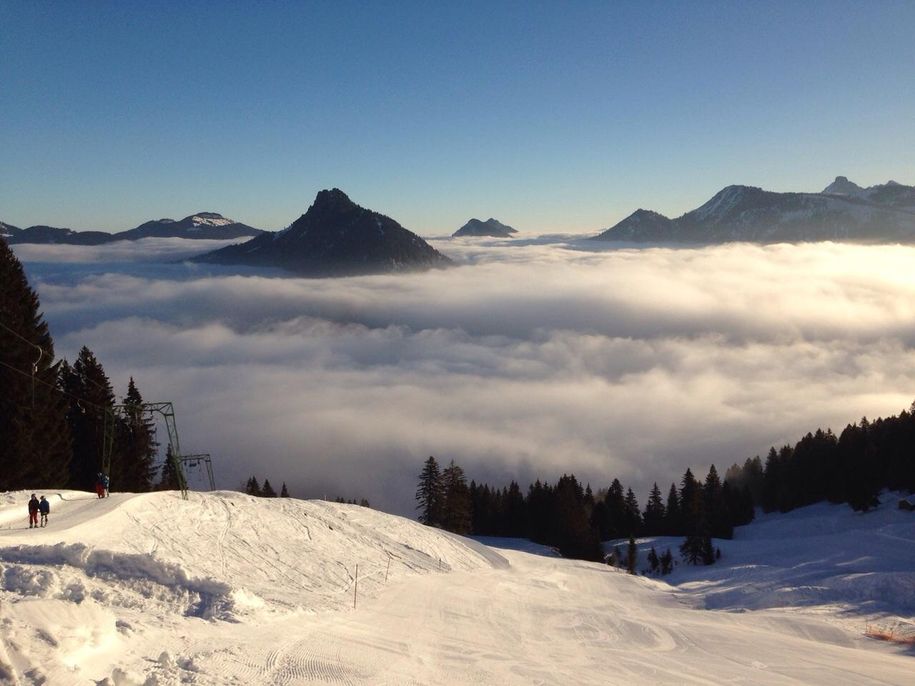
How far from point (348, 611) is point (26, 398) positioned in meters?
23.4

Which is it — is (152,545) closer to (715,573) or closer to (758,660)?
(758,660)

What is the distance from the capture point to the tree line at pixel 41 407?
99.1 feet

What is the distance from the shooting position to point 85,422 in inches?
1505

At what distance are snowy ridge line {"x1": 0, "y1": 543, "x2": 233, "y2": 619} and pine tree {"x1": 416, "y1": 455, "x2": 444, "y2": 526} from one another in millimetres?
42638

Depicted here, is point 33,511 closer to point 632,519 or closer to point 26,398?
point 26,398

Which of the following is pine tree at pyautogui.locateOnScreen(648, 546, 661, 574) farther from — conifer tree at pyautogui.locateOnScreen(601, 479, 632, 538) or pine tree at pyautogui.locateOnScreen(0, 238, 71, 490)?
pine tree at pyautogui.locateOnScreen(0, 238, 71, 490)

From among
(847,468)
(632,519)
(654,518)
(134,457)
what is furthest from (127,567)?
(847,468)

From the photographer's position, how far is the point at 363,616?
746 inches

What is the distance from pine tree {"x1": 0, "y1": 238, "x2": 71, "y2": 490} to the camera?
30.1 metres

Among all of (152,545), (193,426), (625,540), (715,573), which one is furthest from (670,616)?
(193,426)

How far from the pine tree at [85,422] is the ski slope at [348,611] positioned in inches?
544

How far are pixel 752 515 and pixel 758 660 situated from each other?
67165 millimetres

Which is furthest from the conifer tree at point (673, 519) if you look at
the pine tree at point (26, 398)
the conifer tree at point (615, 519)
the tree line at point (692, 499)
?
the pine tree at point (26, 398)

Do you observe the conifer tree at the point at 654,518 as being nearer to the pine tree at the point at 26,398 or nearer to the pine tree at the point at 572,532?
the pine tree at the point at 572,532
